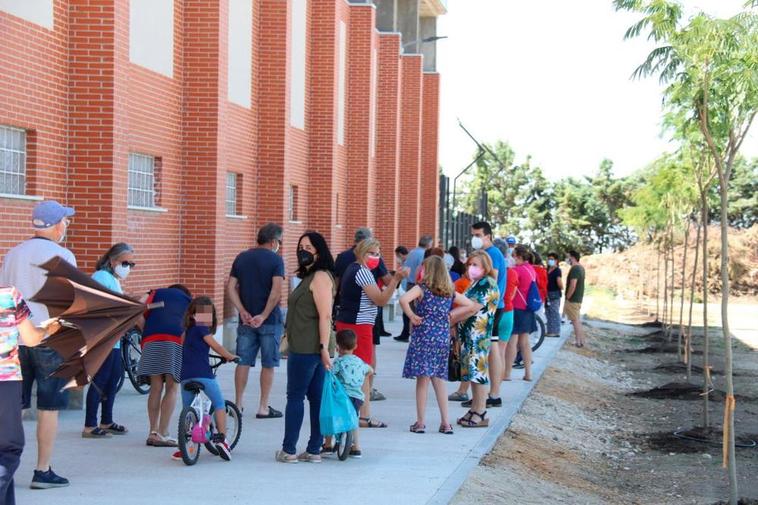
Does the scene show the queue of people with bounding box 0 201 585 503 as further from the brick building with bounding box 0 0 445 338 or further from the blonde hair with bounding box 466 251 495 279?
the brick building with bounding box 0 0 445 338

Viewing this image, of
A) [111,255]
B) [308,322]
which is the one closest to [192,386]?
[308,322]

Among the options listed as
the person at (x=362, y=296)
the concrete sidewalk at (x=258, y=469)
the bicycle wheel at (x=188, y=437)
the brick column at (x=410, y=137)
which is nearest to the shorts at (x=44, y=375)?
the concrete sidewalk at (x=258, y=469)

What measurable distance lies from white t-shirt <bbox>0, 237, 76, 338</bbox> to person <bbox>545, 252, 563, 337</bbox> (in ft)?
56.8

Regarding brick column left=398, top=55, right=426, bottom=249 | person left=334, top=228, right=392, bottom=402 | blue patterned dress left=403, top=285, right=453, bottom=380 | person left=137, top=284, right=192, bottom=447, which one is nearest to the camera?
person left=137, top=284, right=192, bottom=447

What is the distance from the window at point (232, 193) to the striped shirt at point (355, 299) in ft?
37.3

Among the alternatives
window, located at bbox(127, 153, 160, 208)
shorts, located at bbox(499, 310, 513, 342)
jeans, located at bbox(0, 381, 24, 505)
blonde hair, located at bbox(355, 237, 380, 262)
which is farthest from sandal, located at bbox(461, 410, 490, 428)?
window, located at bbox(127, 153, 160, 208)

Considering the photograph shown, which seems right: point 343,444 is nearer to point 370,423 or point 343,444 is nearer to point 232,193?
point 370,423

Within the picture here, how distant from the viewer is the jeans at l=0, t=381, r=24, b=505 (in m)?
6.12

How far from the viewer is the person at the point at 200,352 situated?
9.65 metres

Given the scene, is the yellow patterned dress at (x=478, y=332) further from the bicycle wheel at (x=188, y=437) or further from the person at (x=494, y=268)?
the bicycle wheel at (x=188, y=437)

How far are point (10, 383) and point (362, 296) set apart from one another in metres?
5.33

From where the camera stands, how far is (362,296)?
36.7 feet

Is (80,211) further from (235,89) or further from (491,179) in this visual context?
(491,179)

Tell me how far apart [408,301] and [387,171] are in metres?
25.0
